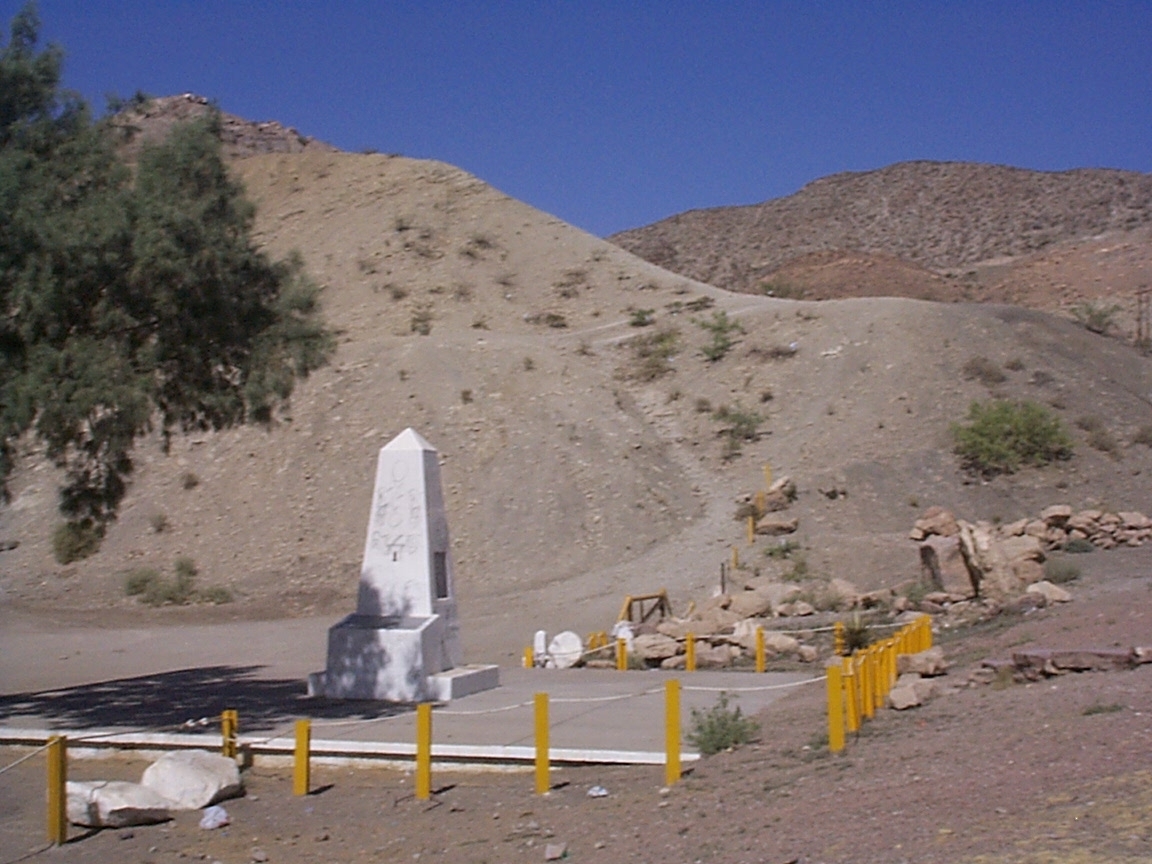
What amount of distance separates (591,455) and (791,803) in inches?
1186

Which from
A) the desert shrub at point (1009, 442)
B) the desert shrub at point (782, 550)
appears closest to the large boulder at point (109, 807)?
the desert shrub at point (782, 550)

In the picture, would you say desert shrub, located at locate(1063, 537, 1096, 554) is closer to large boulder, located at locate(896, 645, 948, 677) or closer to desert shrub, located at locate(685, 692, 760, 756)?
large boulder, located at locate(896, 645, 948, 677)

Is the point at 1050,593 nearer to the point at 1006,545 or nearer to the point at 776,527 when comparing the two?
the point at 1006,545

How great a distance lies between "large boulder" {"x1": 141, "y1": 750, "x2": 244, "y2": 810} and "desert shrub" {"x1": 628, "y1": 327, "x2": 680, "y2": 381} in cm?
3569

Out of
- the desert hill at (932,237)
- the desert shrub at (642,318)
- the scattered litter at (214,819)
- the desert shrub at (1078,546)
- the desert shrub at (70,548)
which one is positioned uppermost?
the desert hill at (932,237)

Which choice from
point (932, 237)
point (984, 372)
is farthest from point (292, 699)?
point (932, 237)

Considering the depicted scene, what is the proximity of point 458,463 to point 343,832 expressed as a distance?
28687 mm

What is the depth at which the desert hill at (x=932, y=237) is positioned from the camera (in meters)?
74.5

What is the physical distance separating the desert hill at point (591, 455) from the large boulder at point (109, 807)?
14.1 metres

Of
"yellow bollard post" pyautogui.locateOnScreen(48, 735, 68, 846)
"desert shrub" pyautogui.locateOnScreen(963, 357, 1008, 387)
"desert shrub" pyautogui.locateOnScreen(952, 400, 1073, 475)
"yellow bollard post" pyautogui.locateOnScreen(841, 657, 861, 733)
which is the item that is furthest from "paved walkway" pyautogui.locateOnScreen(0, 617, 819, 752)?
"desert shrub" pyautogui.locateOnScreen(963, 357, 1008, 387)

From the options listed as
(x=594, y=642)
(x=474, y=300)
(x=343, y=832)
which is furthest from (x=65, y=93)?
(x=474, y=300)

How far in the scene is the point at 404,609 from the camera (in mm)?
16938

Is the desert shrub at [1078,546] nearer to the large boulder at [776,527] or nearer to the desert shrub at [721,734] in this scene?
the large boulder at [776,527]

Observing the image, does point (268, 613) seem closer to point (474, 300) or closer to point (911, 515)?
point (911, 515)
